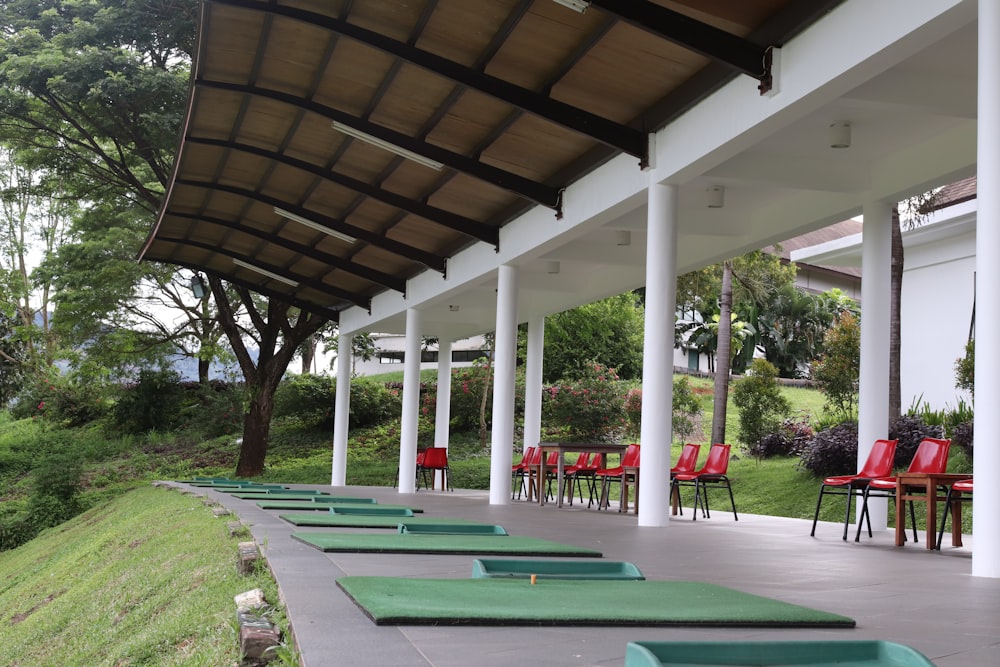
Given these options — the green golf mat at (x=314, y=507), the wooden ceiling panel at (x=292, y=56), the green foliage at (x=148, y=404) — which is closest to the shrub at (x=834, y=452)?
the green golf mat at (x=314, y=507)

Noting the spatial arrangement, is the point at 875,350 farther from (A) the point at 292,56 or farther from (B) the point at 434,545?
(A) the point at 292,56

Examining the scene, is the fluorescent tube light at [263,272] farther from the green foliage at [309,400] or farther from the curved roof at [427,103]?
the green foliage at [309,400]

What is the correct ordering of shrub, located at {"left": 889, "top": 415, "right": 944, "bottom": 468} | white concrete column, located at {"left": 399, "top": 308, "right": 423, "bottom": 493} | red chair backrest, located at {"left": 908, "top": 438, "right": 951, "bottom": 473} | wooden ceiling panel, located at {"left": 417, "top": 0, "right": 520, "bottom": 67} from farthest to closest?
white concrete column, located at {"left": 399, "top": 308, "right": 423, "bottom": 493} < shrub, located at {"left": 889, "top": 415, "right": 944, "bottom": 468} < wooden ceiling panel, located at {"left": 417, "top": 0, "right": 520, "bottom": 67} < red chair backrest, located at {"left": 908, "top": 438, "right": 951, "bottom": 473}

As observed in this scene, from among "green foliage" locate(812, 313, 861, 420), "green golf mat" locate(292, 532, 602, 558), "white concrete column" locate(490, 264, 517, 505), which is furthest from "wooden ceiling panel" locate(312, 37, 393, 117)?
"green foliage" locate(812, 313, 861, 420)

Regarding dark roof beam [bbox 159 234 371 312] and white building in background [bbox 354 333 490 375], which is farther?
white building in background [bbox 354 333 490 375]

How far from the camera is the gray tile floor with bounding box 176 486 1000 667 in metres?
2.98

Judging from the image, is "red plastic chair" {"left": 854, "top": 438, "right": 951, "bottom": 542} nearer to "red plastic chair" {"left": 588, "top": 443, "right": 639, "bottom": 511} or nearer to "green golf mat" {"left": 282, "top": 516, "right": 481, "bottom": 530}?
"green golf mat" {"left": 282, "top": 516, "right": 481, "bottom": 530}

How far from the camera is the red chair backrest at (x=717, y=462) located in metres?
10.9

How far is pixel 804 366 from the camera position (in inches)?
1475

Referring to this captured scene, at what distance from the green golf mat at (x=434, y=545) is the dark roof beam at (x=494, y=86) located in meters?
4.09

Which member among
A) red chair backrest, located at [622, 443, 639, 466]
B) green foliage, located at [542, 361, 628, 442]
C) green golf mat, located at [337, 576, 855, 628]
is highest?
green foliage, located at [542, 361, 628, 442]

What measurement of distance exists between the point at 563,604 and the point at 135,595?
12.7 feet

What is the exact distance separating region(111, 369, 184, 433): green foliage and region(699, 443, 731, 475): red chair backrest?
2089cm

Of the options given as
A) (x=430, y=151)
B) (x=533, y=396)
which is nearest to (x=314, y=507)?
(x=430, y=151)
